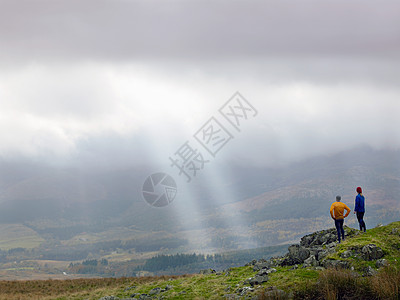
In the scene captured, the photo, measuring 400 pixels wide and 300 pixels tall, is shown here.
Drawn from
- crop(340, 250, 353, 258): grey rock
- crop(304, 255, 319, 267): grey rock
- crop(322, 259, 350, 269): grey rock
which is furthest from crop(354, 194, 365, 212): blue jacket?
crop(322, 259, 350, 269): grey rock

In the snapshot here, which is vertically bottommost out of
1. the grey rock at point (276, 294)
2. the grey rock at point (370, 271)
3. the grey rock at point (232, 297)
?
the grey rock at point (232, 297)

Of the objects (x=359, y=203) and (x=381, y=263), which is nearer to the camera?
(x=381, y=263)

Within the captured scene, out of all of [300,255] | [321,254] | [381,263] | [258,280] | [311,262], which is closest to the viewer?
[381,263]

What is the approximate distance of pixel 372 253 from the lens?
1046 inches

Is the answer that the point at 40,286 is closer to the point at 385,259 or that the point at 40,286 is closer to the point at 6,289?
the point at 6,289

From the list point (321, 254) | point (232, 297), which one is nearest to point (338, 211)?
point (321, 254)


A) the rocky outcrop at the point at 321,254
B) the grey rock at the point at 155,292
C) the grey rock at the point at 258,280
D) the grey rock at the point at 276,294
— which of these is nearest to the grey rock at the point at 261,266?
the rocky outcrop at the point at 321,254

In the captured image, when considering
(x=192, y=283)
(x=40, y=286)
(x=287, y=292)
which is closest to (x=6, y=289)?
(x=40, y=286)

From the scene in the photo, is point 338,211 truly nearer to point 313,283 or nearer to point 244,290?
point 313,283

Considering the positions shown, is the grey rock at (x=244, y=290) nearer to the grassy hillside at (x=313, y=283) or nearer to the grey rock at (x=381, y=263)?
the grassy hillside at (x=313, y=283)

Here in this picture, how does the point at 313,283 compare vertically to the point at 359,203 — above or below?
below

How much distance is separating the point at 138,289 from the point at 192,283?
16.3 ft

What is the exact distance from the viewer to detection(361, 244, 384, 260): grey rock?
26438 mm

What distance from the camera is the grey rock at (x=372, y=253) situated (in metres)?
26.4
